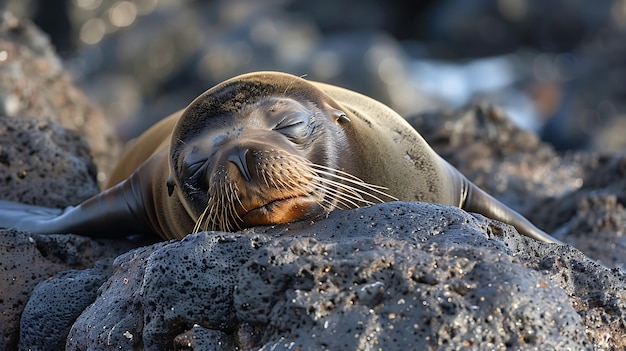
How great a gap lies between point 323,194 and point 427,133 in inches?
166

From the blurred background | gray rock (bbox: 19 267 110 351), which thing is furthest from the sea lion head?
the blurred background

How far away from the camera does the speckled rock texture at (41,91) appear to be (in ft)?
26.6

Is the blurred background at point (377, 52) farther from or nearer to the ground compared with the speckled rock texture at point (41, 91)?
nearer to the ground

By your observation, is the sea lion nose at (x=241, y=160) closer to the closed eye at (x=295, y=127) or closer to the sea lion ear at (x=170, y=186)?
the closed eye at (x=295, y=127)

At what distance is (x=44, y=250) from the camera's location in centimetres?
524

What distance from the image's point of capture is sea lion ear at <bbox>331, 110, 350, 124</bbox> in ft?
17.1

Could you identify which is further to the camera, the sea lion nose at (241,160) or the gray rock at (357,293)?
the sea lion nose at (241,160)

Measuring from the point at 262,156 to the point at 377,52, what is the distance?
17617 mm

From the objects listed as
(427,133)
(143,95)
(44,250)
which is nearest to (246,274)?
(44,250)

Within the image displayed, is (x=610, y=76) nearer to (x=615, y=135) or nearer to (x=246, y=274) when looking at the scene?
(x=615, y=135)

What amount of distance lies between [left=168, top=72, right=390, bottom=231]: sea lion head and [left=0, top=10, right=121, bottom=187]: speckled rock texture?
3379 millimetres

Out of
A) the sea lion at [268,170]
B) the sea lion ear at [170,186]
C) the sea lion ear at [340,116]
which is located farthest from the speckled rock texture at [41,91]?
the sea lion ear at [340,116]

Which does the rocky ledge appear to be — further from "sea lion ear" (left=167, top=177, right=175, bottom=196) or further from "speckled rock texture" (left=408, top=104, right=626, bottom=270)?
"speckled rock texture" (left=408, top=104, right=626, bottom=270)

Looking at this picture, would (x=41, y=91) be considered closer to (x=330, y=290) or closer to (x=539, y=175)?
(x=539, y=175)
